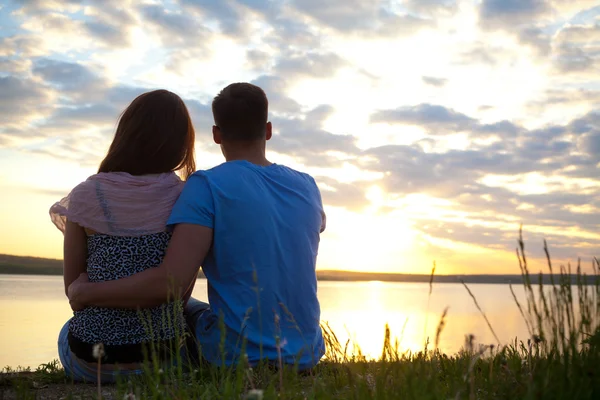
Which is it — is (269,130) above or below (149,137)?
above

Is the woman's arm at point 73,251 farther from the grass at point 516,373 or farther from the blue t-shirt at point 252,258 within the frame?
the grass at point 516,373

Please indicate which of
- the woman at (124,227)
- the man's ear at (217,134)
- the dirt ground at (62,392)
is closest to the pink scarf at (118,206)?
the woman at (124,227)

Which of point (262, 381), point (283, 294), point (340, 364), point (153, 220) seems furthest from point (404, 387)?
point (153, 220)

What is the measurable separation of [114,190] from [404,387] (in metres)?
2.08

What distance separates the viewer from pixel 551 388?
189 centimetres

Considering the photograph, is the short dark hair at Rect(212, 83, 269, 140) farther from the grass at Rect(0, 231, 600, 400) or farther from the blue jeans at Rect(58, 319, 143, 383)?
the blue jeans at Rect(58, 319, 143, 383)

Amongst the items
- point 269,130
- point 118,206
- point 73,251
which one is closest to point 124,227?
point 118,206

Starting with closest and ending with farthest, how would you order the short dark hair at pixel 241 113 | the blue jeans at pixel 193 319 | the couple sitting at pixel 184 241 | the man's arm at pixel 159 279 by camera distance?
the man's arm at pixel 159 279 < the couple sitting at pixel 184 241 < the short dark hair at pixel 241 113 < the blue jeans at pixel 193 319

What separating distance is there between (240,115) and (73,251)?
130cm

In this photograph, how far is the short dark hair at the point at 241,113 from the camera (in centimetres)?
338

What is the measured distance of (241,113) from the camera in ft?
11.1

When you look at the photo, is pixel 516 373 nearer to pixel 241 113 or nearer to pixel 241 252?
pixel 241 252

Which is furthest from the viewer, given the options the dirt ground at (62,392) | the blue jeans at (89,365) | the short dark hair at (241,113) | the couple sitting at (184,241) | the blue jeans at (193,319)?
the blue jeans at (193,319)

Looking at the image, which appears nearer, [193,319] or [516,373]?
[516,373]
